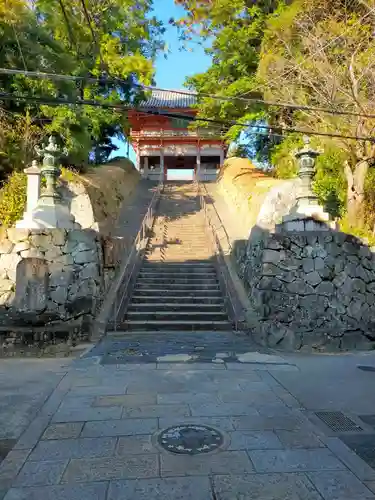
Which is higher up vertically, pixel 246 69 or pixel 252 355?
pixel 246 69

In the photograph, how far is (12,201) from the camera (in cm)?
1233

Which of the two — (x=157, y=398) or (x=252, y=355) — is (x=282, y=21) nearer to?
(x=252, y=355)

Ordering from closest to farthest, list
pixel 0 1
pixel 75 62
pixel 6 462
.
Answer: pixel 6 462 → pixel 0 1 → pixel 75 62

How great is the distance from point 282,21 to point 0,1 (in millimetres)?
9526

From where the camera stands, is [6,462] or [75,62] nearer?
[6,462]

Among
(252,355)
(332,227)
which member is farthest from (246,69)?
(252,355)

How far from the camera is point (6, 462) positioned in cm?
338

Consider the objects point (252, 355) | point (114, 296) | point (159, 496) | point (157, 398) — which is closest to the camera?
point (159, 496)

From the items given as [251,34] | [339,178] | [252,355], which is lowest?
[252,355]

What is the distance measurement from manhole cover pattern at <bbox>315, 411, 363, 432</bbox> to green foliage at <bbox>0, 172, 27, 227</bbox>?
10.4 meters

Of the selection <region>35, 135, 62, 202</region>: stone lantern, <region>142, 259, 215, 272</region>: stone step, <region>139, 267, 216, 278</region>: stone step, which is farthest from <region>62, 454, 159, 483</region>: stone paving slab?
<region>142, 259, 215, 272</region>: stone step

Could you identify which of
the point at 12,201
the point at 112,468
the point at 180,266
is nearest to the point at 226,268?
the point at 180,266

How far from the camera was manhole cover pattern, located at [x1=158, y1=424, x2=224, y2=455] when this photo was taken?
3.58 m

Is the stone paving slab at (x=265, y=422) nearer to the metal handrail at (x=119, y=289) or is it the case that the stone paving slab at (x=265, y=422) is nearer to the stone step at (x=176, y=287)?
the metal handrail at (x=119, y=289)
